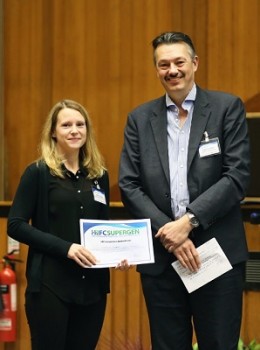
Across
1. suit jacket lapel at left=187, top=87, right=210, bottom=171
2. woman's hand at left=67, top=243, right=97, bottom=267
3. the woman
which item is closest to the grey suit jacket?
suit jacket lapel at left=187, top=87, right=210, bottom=171

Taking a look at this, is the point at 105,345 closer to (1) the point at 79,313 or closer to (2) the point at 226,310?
(1) the point at 79,313

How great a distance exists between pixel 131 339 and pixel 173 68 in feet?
7.13

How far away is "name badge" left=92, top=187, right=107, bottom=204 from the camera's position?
2.69m

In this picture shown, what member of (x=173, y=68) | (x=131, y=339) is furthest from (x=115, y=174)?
(x=173, y=68)

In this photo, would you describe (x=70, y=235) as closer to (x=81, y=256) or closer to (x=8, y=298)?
(x=81, y=256)

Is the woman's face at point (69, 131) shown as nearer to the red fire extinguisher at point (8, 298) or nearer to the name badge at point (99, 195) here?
the name badge at point (99, 195)

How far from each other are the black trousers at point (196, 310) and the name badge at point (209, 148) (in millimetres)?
411

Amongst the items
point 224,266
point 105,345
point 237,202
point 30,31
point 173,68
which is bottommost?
point 105,345

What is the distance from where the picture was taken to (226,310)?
2.30 m

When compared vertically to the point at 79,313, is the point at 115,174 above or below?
above

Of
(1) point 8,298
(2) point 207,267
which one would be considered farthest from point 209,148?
(1) point 8,298

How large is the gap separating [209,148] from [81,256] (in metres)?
0.63

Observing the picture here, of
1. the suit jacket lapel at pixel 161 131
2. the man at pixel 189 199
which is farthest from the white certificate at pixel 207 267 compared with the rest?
the suit jacket lapel at pixel 161 131

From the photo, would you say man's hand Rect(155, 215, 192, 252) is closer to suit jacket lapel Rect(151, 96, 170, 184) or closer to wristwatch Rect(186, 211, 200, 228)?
wristwatch Rect(186, 211, 200, 228)
